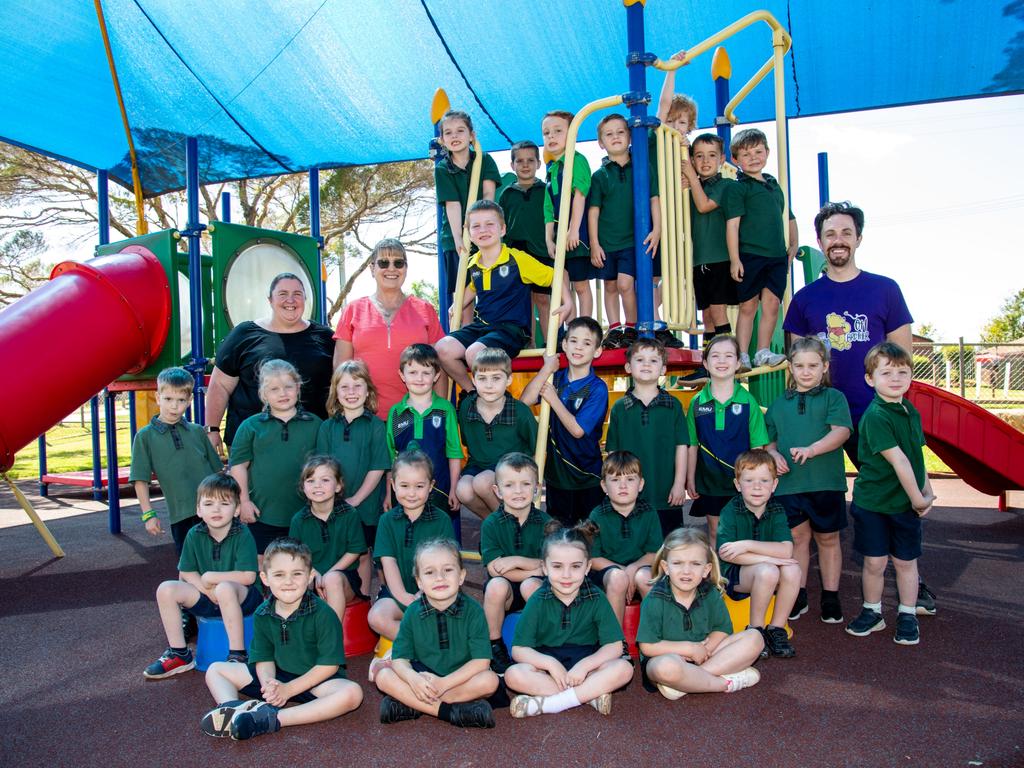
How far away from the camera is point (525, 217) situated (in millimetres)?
5562

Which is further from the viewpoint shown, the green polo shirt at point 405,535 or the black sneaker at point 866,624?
the black sneaker at point 866,624

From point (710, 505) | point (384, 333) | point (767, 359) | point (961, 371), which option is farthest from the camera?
point (961, 371)

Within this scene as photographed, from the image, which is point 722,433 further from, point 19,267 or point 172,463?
point 19,267

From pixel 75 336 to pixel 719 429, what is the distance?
468 cm

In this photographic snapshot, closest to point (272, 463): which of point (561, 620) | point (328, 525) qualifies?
point (328, 525)

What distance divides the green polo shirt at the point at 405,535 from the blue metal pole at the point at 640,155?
60.3 inches

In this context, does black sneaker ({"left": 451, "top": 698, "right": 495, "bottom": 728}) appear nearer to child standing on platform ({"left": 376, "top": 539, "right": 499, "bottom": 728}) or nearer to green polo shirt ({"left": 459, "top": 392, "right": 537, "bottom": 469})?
child standing on platform ({"left": 376, "top": 539, "right": 499, "bottom": 728})

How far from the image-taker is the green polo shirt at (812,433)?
400 centimetres

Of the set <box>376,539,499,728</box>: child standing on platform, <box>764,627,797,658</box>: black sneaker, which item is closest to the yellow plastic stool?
<box>764,627,797,658</box>: black sneaker

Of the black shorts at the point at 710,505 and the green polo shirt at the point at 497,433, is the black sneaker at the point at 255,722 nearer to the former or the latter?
the green polo shirt at the point at 497,433

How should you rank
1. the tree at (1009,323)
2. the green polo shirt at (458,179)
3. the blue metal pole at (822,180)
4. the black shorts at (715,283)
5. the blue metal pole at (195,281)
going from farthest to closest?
the tree at (1009,323) → the blue metal pole at (822,180) → the blue metal pole at (195,281) → the green polo shirt at (458,179) → the black shorts at (715,283)

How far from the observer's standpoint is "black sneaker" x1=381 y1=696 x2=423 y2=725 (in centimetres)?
303

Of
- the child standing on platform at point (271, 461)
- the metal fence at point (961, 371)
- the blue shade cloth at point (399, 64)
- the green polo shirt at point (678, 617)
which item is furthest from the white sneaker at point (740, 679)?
the metal fence at point (961, 371)

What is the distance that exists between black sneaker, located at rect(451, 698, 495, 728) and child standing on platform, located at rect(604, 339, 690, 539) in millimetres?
1423
